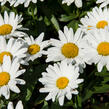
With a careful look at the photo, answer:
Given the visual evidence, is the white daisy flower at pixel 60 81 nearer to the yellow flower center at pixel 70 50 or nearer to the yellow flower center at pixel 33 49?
the yellow flower center at pixel 70 50

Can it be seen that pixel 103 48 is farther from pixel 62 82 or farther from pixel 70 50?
pixel 62 82

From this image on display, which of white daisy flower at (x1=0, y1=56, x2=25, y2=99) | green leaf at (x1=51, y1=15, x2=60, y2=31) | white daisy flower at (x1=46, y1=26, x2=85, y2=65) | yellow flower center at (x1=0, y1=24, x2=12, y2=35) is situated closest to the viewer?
white daisy flower at (x1=0, y1=56, x2=25, y2=99)

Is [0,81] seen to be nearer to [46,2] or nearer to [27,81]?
[27,81]

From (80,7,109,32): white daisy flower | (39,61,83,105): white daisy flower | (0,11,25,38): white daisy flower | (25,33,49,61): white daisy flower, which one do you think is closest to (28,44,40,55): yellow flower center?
(25,33,49,61): white daisy flower

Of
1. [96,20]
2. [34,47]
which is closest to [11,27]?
[34,47]

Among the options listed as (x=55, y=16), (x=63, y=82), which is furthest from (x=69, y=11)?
(x=63, y=82)

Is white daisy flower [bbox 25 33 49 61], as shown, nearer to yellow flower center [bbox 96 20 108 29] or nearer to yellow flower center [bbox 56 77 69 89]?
yellow flower center [bbox 56 77 69 89]

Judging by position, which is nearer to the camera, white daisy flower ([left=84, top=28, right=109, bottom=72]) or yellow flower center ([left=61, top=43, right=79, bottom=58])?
white daisy flower ([left=84, top=28, right=109, bottom=72])
